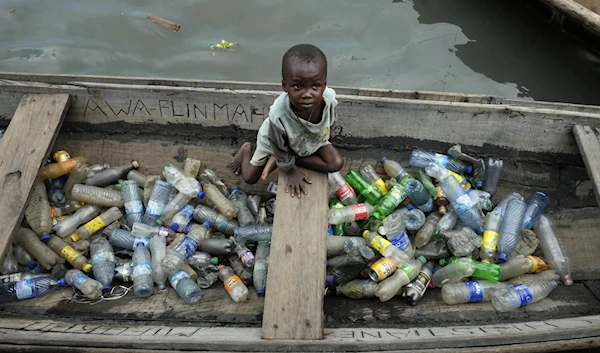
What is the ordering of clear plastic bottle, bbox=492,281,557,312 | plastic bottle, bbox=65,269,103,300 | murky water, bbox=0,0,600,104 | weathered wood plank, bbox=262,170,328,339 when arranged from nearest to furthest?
weathered wood plank, bbox=262,170,328,339
clear plastic bottle, bbox=492,281,557,312
plastic bottle, bbox=65,269,103,300
murky water, bbox=0,0,600,104

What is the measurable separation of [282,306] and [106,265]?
153cm

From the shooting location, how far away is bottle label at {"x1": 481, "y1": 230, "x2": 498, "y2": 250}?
330cm

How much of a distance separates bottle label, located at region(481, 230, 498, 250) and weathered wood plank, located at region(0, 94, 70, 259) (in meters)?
3.29

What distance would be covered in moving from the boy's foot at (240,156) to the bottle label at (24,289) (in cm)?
166

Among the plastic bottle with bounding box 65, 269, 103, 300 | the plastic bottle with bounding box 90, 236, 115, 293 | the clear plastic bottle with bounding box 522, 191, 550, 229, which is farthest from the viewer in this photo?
the clear plastic bottle with bounding box 522, 191, 550, 229

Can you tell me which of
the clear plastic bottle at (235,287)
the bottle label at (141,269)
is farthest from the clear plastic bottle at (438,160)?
the bottle label at (141,269)

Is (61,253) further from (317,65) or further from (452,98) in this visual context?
(452,98)

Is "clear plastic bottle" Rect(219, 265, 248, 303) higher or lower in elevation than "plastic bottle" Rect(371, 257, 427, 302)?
lower

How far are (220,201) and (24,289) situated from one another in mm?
1498

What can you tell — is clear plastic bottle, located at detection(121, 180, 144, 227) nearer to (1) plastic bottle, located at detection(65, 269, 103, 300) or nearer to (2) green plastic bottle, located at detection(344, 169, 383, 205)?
(1) plastic bottle, located at detection(65, 269, 103, 300)

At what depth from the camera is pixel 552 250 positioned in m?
3.41

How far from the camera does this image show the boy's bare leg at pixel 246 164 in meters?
3.37

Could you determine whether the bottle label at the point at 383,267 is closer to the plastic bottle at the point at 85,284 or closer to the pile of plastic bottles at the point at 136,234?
the pile of plastic bottles at the point at 136,234

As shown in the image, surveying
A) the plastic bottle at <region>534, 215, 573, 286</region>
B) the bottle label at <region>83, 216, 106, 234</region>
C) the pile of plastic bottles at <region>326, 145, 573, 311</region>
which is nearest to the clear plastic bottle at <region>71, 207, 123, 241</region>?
the bottle label at <region>83, 216, 106, 234</region>
